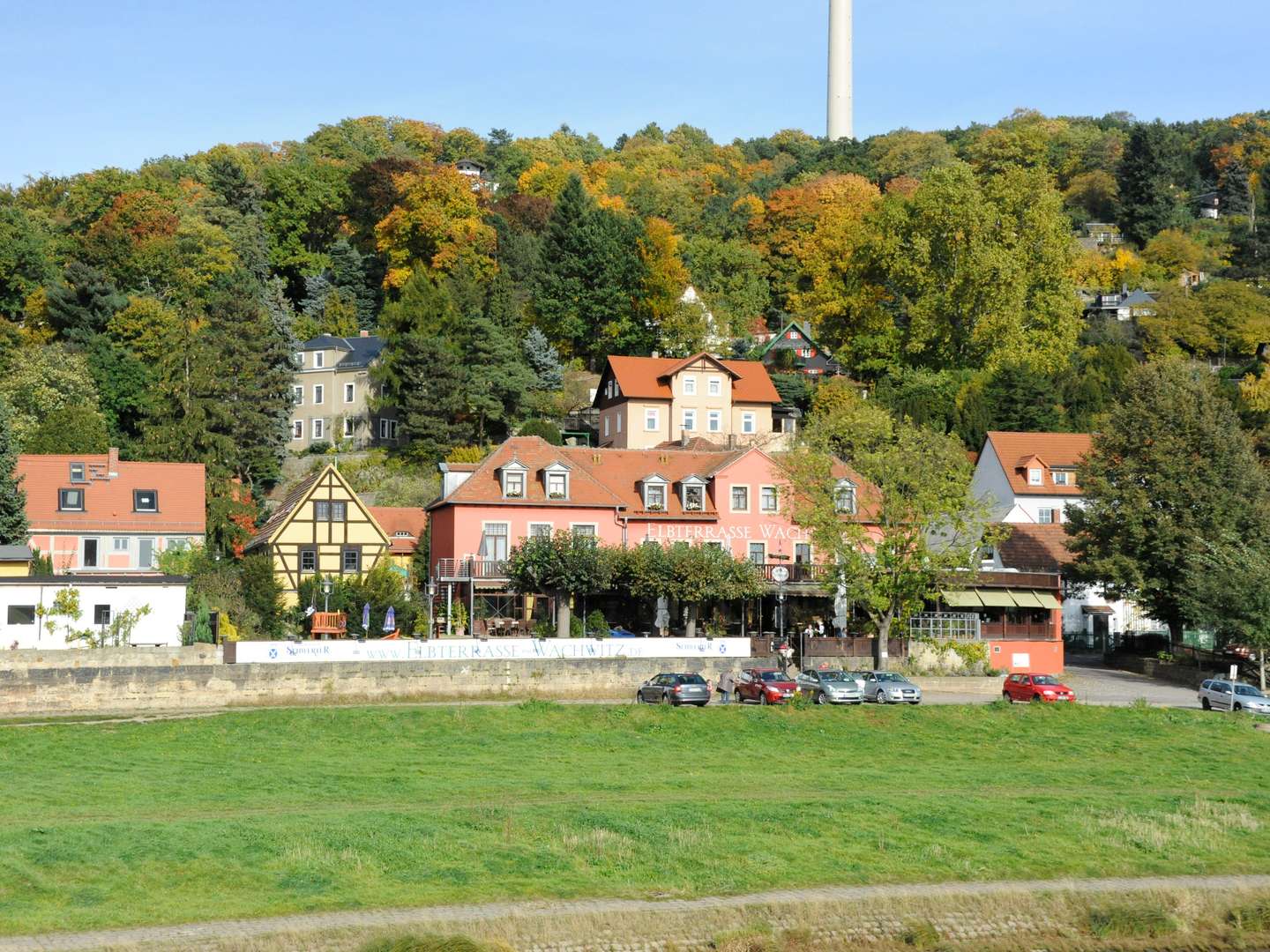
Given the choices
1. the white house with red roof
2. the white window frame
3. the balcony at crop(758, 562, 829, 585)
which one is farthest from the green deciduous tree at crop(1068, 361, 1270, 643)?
the white house with red roof

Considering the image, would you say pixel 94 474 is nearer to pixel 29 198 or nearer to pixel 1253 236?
pixel 29 198

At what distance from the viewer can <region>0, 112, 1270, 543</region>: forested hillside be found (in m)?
86.2

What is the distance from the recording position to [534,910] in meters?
22.9

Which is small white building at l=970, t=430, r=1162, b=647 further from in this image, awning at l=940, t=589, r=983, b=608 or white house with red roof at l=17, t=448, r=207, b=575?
white house with red roof at l=17, t=448, r=207, b=575

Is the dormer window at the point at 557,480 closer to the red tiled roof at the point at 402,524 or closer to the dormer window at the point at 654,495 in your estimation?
the dormer window at the point at 654,495

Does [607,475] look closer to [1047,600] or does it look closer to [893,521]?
[893,521]

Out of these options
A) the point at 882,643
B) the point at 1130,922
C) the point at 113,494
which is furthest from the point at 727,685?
the point at 113,494

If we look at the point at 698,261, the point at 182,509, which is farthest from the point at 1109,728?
the point at 698,261

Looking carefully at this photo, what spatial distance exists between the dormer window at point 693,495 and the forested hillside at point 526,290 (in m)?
21.2

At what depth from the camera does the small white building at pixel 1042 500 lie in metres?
70.4

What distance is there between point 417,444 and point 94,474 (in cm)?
2156

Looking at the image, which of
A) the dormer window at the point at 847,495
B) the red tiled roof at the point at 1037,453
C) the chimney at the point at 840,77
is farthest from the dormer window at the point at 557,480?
the chimney at the point at 840,77

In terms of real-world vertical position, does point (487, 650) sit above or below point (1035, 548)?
below

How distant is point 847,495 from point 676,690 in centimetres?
1983
